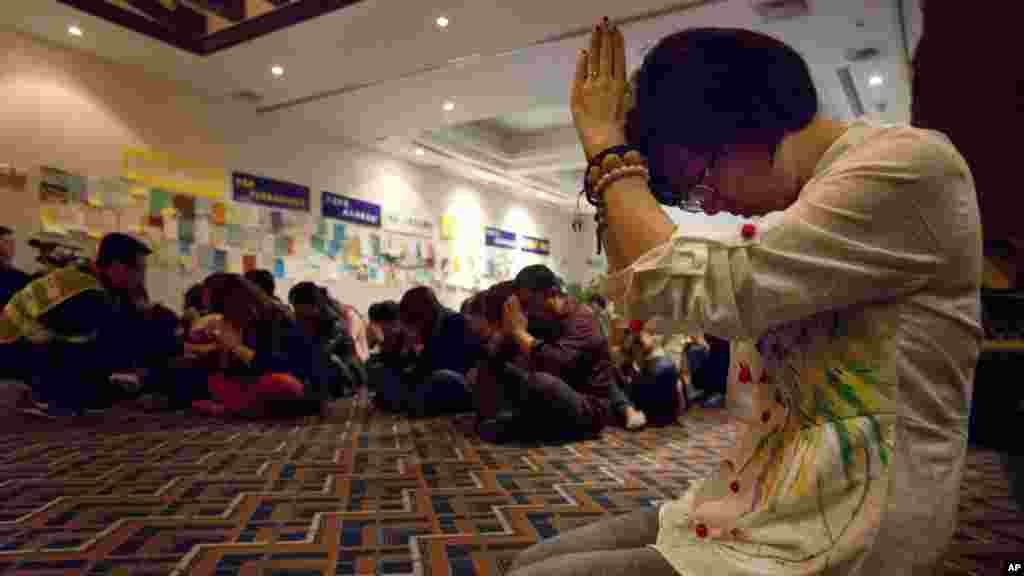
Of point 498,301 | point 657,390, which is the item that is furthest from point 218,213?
point 657,390

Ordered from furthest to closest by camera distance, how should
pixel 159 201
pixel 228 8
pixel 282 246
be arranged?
pixel 282 246 → pixel 159 201 → pixel 228 8

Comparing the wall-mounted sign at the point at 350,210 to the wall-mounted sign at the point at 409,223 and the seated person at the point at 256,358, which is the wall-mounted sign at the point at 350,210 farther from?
the seated person at the point at 256,358

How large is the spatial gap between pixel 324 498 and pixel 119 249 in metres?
3.45

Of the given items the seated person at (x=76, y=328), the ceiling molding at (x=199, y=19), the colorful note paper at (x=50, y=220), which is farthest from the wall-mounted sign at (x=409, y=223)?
the seated person at (x=76, y=328)

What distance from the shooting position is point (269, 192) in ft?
24.6

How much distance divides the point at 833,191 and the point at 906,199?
0.07m

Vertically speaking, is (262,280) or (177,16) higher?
(177,16)

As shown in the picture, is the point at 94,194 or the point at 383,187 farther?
the point at 383,187

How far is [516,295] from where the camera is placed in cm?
366

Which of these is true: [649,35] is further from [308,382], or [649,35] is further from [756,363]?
[756,363]

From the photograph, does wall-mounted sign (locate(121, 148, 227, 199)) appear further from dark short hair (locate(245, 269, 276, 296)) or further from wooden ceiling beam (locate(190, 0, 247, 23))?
wooden ceiling beam (locate(190, 0, 247, 23))

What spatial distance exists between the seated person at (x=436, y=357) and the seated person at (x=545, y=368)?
776mm

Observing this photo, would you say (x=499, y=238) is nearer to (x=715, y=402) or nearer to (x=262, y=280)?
(x=262, y=280)

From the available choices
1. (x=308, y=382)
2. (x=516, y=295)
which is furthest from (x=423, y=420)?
(x=516, y=295)
